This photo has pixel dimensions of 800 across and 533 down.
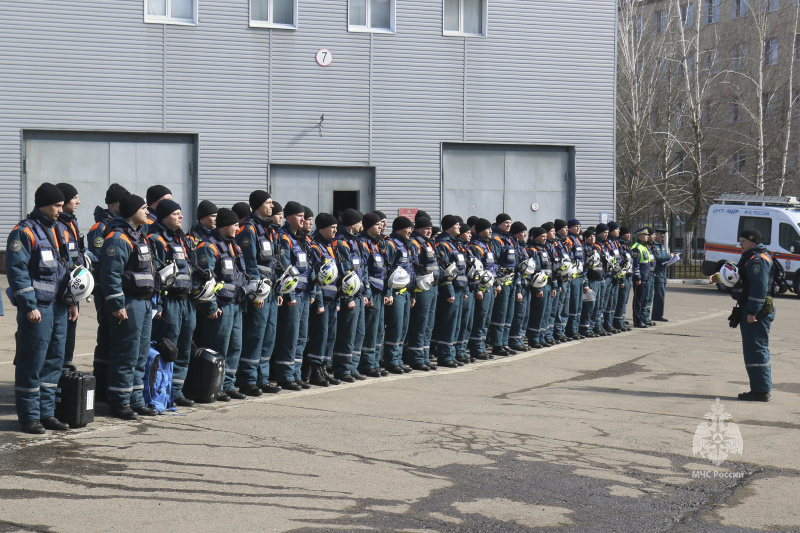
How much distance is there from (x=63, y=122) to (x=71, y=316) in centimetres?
1703

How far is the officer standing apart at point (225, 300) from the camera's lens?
1016 cm

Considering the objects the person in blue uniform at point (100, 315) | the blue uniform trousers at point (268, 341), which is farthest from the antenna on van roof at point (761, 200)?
the person in blue uniform at point (100, 315)

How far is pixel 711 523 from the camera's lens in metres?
6.30

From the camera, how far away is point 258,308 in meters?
10.7

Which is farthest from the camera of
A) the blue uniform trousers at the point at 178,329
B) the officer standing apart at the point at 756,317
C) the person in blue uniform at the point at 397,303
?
the person in blue uniform at the point at 397,303

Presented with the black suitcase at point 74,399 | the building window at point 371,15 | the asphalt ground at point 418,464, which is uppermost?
the building window at point 371,15

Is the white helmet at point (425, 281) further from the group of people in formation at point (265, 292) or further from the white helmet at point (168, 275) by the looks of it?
the white helmet at point (168, 275)

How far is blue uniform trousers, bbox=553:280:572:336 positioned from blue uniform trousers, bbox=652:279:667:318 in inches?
171

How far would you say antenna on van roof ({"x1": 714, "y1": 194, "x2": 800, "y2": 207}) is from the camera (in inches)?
1212

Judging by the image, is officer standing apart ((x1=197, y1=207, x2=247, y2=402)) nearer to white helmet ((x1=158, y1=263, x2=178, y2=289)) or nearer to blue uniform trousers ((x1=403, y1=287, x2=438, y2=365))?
white helmet ((x1=158, y1=263, x2=178, y2=289))

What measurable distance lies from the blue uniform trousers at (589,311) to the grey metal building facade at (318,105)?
29.5 feet

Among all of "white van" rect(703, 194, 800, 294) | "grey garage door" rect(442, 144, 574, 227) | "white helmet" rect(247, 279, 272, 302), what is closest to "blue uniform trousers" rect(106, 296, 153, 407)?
"white helmet" rect(247, 279, 272, 302)

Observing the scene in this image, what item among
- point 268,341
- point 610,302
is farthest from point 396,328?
point 610,302

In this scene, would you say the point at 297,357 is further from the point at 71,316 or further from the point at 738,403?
the point at 738,403
